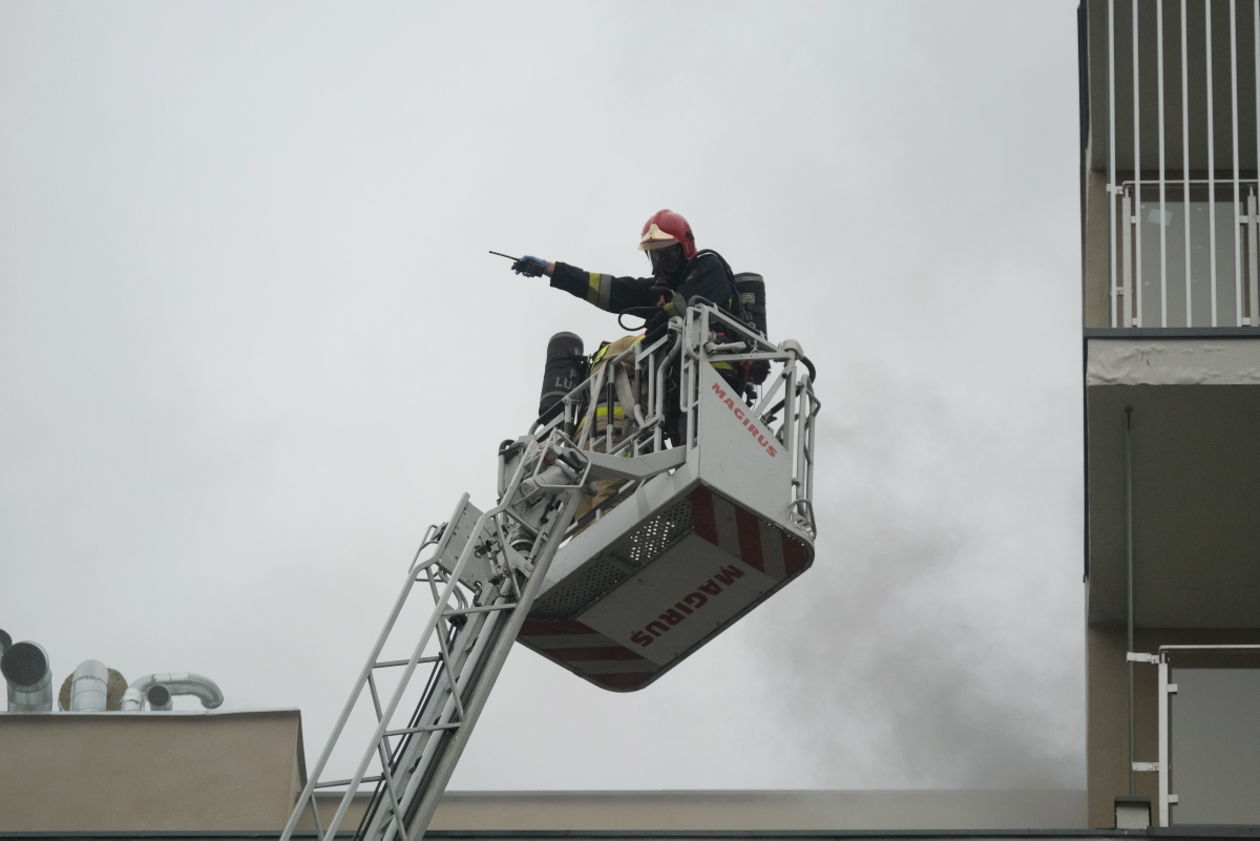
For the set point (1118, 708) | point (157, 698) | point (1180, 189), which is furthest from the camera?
point (157, 698)

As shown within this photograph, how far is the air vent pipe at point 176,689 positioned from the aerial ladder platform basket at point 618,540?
11.4 meters

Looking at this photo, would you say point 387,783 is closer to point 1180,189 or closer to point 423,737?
point 423,737

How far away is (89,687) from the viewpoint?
70.2 ft

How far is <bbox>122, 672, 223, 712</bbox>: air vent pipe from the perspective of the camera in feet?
72.1

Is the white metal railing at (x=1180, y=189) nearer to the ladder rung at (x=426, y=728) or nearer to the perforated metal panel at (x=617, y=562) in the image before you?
the perforated metal panel at (x=617, y=562)

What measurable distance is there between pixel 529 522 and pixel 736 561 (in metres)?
1.22

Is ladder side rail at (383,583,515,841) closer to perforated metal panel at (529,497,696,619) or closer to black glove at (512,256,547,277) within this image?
perforated metal panel at (529,497,696,619)

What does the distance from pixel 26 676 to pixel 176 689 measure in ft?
7.83

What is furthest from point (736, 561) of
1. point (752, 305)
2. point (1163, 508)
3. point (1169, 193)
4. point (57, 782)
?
point (57, 782)

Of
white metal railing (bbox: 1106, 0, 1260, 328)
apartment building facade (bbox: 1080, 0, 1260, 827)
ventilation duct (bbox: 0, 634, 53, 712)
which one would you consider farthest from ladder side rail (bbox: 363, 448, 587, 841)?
ventilation duct (bbox: 0, 634, 53, 712)

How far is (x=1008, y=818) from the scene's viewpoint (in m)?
20.6

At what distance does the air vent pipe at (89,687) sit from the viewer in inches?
835

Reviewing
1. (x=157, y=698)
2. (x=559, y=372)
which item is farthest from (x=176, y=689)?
(x=559, y=372)

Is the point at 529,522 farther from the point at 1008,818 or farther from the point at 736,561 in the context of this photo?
the point at 1008,818
